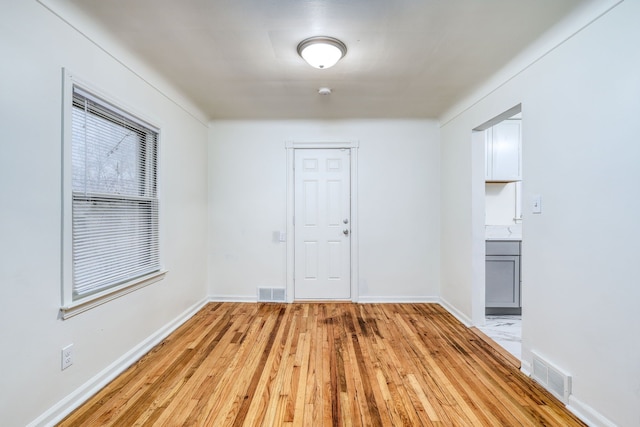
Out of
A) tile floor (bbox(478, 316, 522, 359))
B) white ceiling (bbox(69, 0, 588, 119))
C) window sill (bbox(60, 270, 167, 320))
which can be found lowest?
tile floor (bbox(478, 316, 522, 359))

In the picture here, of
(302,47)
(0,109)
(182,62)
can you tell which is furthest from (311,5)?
(0,109)

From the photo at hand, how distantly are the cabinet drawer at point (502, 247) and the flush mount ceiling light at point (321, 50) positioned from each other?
2.59 meters

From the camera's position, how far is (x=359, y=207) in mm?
3836

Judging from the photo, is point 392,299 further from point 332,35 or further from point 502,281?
point 332,35

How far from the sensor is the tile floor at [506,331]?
2.59 meters

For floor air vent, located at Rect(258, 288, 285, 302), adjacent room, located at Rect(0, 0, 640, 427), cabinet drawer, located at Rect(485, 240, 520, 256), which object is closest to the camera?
adjacent room, located at Rect(0, 0, 640, 427)

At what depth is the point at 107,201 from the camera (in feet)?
6.85

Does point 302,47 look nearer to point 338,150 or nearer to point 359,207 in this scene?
point 338,150

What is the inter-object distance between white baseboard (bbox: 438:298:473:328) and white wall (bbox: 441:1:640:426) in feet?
2.79

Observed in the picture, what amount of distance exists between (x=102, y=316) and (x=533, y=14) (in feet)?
11.0

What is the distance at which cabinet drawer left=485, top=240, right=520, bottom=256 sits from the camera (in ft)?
10.9

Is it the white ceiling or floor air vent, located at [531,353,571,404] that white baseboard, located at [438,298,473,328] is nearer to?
floor air vent, located at [531,353,571,404]

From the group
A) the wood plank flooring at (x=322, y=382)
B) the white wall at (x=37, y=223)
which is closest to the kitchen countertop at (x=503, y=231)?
the wood plank flooring at (x=322, y=382)

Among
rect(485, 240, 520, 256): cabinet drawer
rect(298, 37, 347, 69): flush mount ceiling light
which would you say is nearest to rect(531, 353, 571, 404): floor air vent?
rect(485, 240, 520, 256): cabinet drawer
